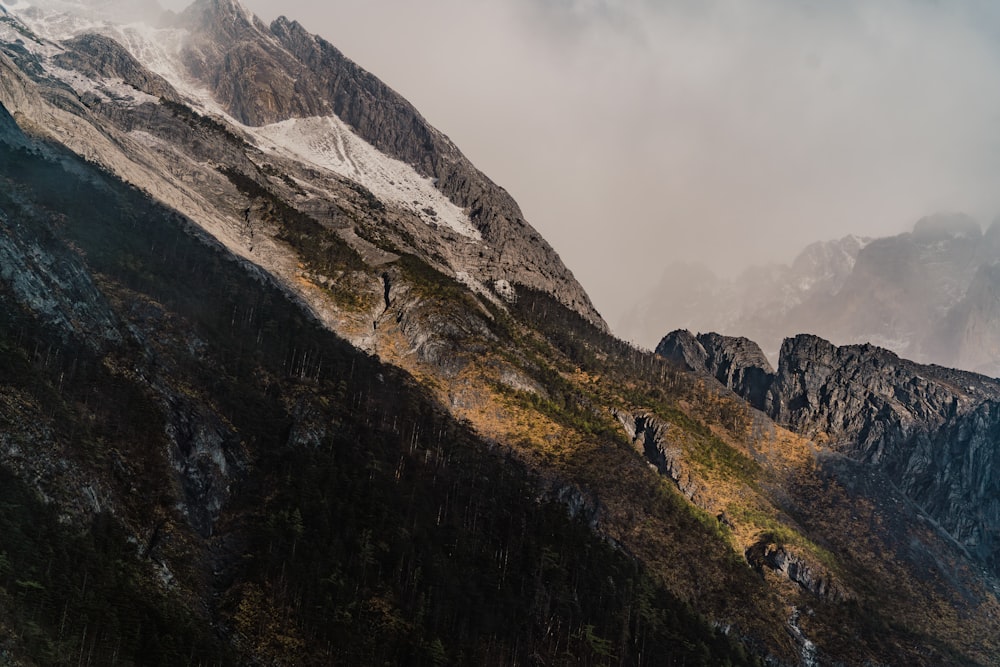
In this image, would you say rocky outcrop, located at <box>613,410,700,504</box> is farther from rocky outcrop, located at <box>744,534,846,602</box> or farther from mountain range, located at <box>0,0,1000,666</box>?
rocky outcrop, located at <box>744,534,846,602</box>

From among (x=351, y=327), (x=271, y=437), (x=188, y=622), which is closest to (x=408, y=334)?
(x=351, y=327)

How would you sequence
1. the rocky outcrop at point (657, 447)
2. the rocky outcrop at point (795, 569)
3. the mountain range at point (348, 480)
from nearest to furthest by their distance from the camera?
the mountain range at point (348, 480) → the rocky outcrop at point (795, 569) → the rocky outcrop at point (657, 447)

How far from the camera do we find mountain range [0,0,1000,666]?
5788 cm

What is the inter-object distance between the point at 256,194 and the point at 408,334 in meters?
69.0

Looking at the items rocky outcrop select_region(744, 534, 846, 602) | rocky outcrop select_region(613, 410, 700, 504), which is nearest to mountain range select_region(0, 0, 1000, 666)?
rocky outcrop select_region(744, 534, 846, 602)

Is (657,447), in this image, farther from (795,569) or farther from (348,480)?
(348,480)

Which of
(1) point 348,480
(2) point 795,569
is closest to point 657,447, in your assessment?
(2) point 795,569

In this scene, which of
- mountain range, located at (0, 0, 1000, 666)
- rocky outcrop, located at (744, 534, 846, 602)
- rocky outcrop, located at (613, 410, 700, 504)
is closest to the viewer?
mountain range, located at (0, 0, 1000, 666)

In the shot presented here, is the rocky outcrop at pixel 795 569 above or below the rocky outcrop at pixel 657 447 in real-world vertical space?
below

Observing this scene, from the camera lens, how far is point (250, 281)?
422 ft

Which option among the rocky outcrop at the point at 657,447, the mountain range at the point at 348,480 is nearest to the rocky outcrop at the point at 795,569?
the mountain range at the point at 348,480

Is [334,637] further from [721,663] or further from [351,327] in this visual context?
[351,327]

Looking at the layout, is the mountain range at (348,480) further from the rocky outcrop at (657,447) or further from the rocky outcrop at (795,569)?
the rocky outcrop at (657,447)

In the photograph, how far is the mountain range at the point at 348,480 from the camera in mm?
57875
